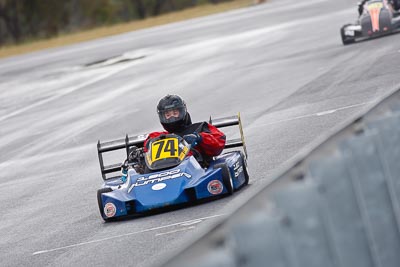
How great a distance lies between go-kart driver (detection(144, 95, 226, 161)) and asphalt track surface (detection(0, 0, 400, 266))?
23.1 inches

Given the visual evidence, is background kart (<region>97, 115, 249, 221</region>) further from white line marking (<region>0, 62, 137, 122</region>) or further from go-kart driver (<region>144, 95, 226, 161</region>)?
white line marking (<region>0, 62, 137, 122</region>)

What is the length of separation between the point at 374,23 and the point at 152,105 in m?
6.03

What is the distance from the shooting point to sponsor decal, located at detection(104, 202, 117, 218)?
11469mm

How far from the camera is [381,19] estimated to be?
2642cm

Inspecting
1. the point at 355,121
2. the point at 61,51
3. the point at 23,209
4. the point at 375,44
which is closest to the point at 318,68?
the point at 375,44

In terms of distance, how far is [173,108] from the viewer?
12.0 m

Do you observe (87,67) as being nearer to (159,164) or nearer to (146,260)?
(159,164)

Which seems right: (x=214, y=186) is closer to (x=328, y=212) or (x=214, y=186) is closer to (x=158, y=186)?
(x=158, y=186)

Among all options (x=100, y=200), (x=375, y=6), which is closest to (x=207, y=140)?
(x=100, y=200)

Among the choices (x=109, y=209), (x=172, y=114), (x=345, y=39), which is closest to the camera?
(x=109, y=209)

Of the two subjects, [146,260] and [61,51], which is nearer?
[146,260]

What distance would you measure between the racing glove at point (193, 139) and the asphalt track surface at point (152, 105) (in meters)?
0.74

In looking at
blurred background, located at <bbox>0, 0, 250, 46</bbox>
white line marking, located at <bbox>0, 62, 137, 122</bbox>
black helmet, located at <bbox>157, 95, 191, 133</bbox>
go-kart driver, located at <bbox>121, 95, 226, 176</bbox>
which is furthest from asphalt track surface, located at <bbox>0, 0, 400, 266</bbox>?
blurred background, located at <bbox>0, 0, 250, 46</bbox>

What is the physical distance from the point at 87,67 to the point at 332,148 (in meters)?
32.7
